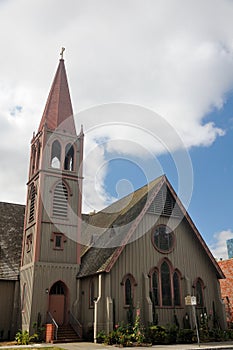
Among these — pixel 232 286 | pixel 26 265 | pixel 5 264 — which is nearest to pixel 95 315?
pixel 26 265

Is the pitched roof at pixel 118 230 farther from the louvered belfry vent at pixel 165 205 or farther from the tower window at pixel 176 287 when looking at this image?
the tower window at pixel 176 287

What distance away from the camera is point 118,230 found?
2683cm

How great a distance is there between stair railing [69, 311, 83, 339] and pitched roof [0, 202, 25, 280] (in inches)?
212

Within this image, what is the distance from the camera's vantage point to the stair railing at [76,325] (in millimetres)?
24747

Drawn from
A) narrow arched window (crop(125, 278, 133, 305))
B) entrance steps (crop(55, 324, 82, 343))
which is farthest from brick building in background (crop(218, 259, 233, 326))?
entrance steps (crop(55, 324, 82, 343))

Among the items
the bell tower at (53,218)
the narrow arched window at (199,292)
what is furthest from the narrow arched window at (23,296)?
the narrow arched window at (199,292)

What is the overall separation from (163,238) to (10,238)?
513 inches

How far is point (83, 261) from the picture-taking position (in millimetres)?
28406

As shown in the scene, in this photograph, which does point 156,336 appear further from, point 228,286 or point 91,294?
point 228,286

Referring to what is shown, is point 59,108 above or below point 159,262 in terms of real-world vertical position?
above

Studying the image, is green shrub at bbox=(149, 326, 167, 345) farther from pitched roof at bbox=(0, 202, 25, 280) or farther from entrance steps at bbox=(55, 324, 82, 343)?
pitched roof at bbox=(0, 202, 25, 280)

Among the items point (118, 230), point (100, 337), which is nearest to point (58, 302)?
point (100, 337)

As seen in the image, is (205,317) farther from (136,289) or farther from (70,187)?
(70,187)

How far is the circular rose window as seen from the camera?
26547 mm
